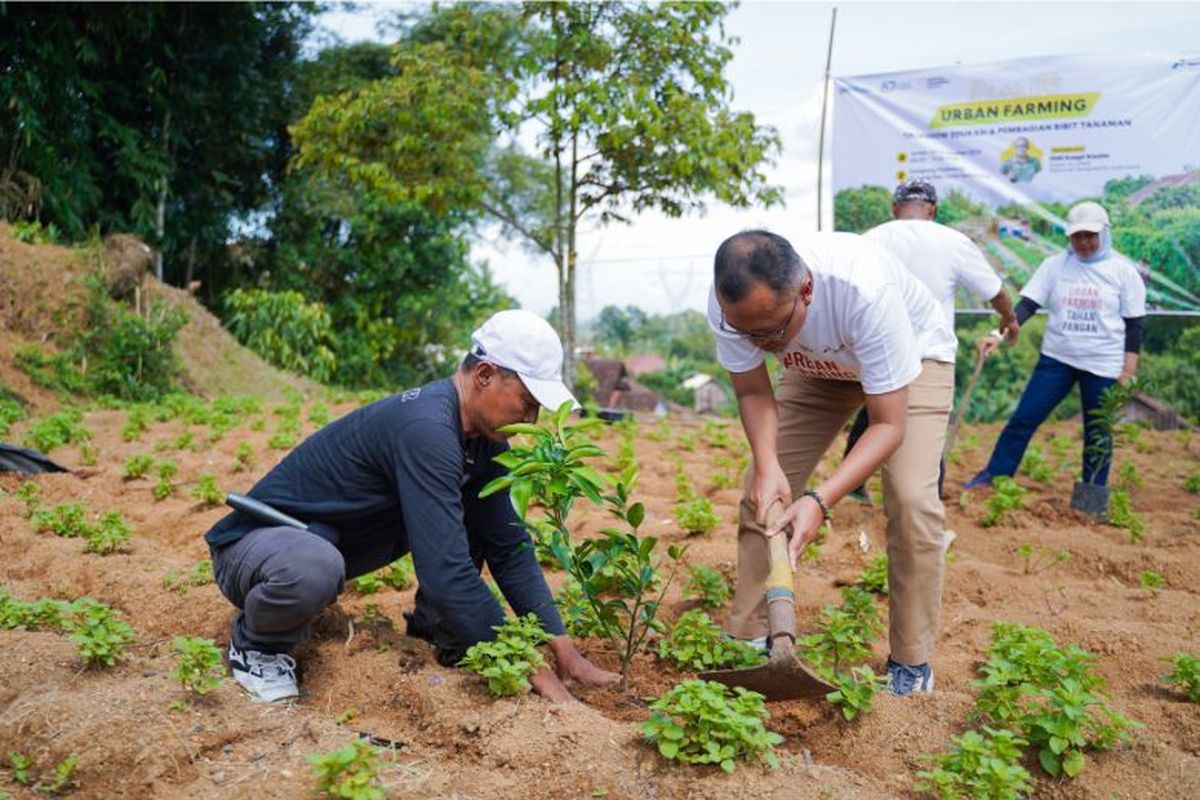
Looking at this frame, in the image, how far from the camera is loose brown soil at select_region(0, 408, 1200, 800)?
2443mm

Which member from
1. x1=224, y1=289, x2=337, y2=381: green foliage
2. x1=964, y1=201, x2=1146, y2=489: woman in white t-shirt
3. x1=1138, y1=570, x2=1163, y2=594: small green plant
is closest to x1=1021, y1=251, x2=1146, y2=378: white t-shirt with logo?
x1=964, y1=201, x2=1146, y2=489: woman in white t-shirt

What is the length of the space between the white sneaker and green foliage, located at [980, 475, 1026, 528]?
395 cm

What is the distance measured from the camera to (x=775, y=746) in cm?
277

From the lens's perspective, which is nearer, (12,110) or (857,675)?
(857,675)

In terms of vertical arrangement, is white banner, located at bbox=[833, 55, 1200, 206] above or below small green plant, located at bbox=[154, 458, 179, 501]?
above

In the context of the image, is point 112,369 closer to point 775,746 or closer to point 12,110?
point 12,110

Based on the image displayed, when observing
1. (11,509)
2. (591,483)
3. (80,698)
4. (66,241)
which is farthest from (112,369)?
(591,483)

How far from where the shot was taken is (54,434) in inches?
269

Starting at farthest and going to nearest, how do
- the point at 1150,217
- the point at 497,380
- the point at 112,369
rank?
the point at 112,369, the point at 1150,217, the point at 497,380

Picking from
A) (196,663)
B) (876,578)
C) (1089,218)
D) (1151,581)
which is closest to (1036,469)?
(1089,218)

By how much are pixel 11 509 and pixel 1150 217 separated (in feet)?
26.8

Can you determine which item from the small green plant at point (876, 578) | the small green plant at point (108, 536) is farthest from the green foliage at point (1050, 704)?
the small green plant at point (108, 536)

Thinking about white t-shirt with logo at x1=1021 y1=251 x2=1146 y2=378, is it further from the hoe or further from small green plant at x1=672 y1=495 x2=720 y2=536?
the hoe

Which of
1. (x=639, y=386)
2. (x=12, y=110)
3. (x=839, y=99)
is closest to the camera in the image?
(x=839, y=99)
